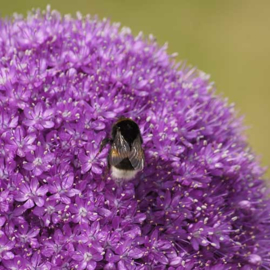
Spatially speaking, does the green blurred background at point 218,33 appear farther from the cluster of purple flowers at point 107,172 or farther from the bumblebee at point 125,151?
the bumblebee at point 125,151

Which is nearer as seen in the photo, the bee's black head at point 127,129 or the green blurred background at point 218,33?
the bee's black head at point 127,129

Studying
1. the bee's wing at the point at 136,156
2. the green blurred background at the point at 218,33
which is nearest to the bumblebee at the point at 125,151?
the bee's wing at the point at 136,156

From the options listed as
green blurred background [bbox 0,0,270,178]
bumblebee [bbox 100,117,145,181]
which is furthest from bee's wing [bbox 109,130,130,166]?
green blurred background [bbox 0,0,270,178]

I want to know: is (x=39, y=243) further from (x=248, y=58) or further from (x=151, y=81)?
(x=248, y=58)

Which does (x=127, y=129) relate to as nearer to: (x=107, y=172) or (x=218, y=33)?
(x=107, y=172)

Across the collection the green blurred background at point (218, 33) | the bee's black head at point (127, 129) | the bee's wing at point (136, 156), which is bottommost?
the bee's wing at point (136, 156)

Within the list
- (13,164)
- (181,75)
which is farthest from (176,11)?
(13,164)
